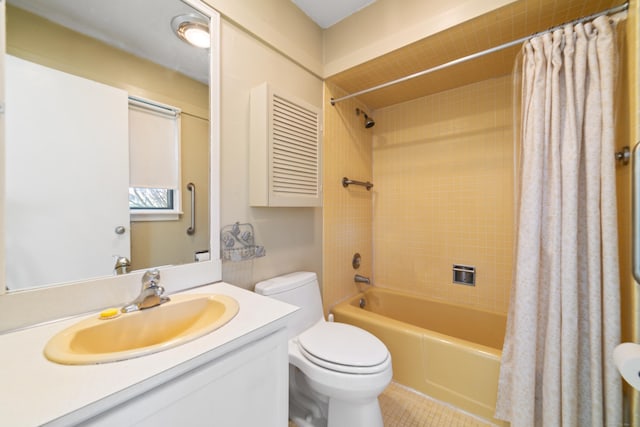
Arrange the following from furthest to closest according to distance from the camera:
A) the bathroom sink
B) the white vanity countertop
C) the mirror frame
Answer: the mirror frame
the bathroom sink
the white vanity countertop

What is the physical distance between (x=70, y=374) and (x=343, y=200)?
1713 mm

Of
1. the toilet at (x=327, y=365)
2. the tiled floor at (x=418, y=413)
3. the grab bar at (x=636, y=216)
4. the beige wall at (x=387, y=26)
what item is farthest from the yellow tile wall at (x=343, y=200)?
the grab bar at (x=636, y=216)

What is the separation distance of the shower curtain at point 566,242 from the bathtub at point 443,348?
130 millimetres

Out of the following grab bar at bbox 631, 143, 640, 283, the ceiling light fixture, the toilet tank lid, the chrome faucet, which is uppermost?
the ceiling light fixture

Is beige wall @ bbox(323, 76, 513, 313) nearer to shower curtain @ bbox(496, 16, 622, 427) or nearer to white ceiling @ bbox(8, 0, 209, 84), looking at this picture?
shower curtain @ bbox(496, 16, 622, 427)

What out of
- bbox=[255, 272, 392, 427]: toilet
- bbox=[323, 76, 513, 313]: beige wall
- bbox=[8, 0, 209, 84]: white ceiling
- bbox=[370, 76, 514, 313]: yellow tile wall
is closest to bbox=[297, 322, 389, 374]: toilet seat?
bbox=[255, 272, 392, 427]: toilet

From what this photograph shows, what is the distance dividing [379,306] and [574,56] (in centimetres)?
200

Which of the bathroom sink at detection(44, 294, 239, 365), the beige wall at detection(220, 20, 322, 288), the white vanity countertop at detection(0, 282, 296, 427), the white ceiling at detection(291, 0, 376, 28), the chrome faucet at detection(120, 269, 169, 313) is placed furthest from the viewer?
the white ceiling at detection(291, 0, 376, 28)

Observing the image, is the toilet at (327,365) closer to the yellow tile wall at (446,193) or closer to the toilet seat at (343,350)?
the toilet seat at (343,350)

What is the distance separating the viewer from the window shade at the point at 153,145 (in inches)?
37.6

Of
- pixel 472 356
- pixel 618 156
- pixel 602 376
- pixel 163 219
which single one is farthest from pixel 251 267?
pixel 618 156

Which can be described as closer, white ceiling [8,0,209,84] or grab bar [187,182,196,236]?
white ceiling [8,0,209,84]

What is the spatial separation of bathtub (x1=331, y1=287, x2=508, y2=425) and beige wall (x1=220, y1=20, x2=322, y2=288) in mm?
670

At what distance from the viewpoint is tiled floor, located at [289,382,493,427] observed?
4.32ft
